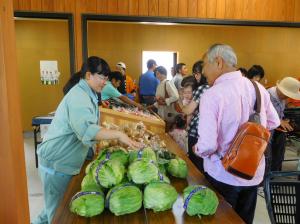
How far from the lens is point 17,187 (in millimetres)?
709

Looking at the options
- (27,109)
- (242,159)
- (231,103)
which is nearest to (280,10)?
(231,103)

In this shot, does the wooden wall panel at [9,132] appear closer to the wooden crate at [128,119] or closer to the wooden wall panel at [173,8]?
the wooden crate at [128,119]

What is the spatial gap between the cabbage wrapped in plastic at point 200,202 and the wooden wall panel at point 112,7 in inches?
104

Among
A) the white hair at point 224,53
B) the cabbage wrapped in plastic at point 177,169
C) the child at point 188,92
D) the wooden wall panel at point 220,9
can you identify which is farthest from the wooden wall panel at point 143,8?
the cabbage wrapped in plastic at point 177,169

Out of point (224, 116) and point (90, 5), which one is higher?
point (90, 5)

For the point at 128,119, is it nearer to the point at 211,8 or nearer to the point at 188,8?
the point at 188,8

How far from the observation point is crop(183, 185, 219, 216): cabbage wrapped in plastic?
1205 millimetres

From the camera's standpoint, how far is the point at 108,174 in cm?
129

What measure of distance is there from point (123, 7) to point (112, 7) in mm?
127

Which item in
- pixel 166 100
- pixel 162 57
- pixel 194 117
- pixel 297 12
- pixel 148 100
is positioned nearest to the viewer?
pixel 194 117

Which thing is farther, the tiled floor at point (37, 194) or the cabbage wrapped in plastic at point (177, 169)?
the tiled floor at point (37, 194)

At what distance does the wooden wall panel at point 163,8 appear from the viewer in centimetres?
338

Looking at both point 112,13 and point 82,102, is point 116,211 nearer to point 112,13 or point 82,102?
point 82,102

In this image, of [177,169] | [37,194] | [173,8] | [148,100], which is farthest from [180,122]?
[148,100]
